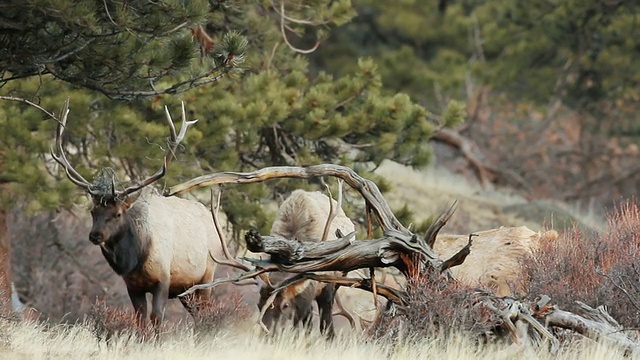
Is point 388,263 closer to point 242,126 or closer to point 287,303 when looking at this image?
point 287,303

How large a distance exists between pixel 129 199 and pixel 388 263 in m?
2.77

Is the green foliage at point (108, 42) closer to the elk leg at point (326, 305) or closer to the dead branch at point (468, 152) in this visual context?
the elk leg at point (326, 305)

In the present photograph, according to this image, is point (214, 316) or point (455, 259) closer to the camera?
point (455, 259)

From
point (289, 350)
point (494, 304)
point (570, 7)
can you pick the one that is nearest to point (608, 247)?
point (494, 304)

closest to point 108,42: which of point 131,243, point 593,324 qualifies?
point 131,243

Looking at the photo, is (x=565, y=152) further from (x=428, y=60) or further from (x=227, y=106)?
(x=227, y=106)

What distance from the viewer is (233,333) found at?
37.2 feet

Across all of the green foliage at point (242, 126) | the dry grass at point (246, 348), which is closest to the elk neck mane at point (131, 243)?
the dry grass at point (246, 348)

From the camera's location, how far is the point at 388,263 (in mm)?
11062

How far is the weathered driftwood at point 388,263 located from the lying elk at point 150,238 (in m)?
1.27

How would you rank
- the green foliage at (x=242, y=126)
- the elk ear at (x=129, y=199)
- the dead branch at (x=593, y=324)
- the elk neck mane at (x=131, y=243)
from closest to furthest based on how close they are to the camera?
1. the dead branch at (x=593, y=324)
2. the elk ear at (x=129, y=199)
3. the elk neck mane at (x=131, y=243)
4. the green foliage at (x=242, y=126)

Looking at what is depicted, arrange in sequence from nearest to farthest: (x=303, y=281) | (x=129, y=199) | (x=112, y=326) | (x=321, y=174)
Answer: (x=112, y=326) → (x=321, y=174) → (x=303, y=281) → (x=129, y=199)

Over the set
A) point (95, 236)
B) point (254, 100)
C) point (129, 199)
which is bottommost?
point (95, 236)

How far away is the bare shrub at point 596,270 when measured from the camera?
1132cm
